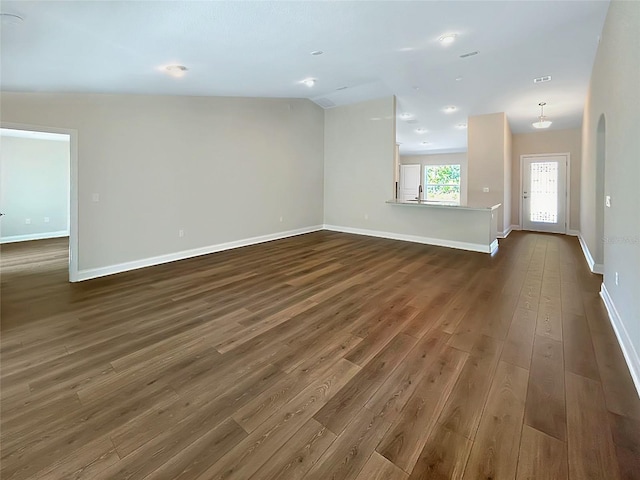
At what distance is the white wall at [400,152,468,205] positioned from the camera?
40.8ft

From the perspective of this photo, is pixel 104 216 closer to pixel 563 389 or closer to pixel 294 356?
pixel 294 356

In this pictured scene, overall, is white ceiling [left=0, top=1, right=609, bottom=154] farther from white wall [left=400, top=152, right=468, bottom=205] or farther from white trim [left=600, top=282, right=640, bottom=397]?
white wall [left=400, top=152, right=468, bottom=205]

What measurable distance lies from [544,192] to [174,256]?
9545 millimetres

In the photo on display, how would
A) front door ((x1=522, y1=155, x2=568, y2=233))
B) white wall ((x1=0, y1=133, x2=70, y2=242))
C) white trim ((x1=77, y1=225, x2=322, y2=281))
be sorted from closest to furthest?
white trim ((x1=77, y1=225, x2=322, y2=281)) → white wall ((x1=0, y1=133, x2=70, y2=242)) → front door ((x1=522, y1=155, x2=568, y2=233))

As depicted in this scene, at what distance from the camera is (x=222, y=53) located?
3572mm

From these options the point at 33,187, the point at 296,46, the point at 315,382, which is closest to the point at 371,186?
the point at 296,46

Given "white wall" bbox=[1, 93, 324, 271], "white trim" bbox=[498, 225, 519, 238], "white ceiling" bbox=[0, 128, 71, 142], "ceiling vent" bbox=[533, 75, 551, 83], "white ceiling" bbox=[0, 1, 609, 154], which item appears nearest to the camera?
"white ceiling" bbox=[0, 1, 609, 154]

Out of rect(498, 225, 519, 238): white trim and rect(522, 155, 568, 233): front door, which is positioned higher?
rect(522, 155, 568, 233): front door

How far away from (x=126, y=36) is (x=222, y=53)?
1080mm

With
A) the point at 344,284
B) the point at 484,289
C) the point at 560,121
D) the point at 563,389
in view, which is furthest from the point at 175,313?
the point at 560,121

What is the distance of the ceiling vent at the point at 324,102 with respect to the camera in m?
7.34

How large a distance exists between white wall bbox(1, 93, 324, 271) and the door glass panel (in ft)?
21.5

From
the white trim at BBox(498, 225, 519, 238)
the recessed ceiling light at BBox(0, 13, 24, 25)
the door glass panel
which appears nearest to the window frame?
the white trim at BBox(498, 225, 519, 238)

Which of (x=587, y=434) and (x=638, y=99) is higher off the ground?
(x=638, y=99)
